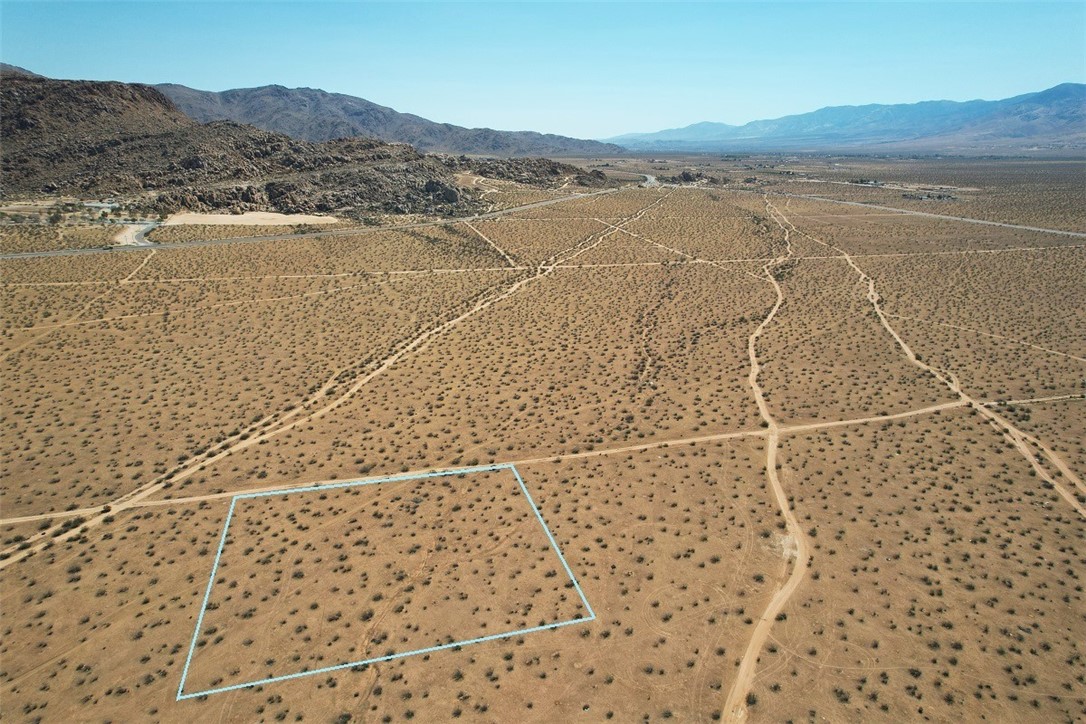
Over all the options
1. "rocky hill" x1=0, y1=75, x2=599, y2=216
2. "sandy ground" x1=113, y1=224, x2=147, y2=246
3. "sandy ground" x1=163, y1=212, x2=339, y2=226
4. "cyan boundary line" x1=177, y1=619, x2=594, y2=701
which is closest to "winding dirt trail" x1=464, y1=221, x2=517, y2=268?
"rocky hill" x1=0, y1=75, x2=599, y2=216

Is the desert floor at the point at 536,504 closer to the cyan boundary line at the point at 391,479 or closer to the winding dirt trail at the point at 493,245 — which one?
the cyan boundary line at the point at 391,479

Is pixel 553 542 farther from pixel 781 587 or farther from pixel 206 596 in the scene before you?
pixel 206 596

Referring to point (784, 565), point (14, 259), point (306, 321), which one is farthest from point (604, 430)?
point (14, 259)

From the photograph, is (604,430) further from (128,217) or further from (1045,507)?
(128,217)

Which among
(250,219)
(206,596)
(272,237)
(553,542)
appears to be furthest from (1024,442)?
(250,219)

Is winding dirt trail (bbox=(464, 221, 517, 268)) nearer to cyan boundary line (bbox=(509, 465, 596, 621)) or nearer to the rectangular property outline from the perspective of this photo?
the rectangular property outline

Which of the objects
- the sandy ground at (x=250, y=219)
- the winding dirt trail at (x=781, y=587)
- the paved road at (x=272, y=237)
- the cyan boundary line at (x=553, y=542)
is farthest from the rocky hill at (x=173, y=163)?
the cyan boundary line at (x=553, y=542)
